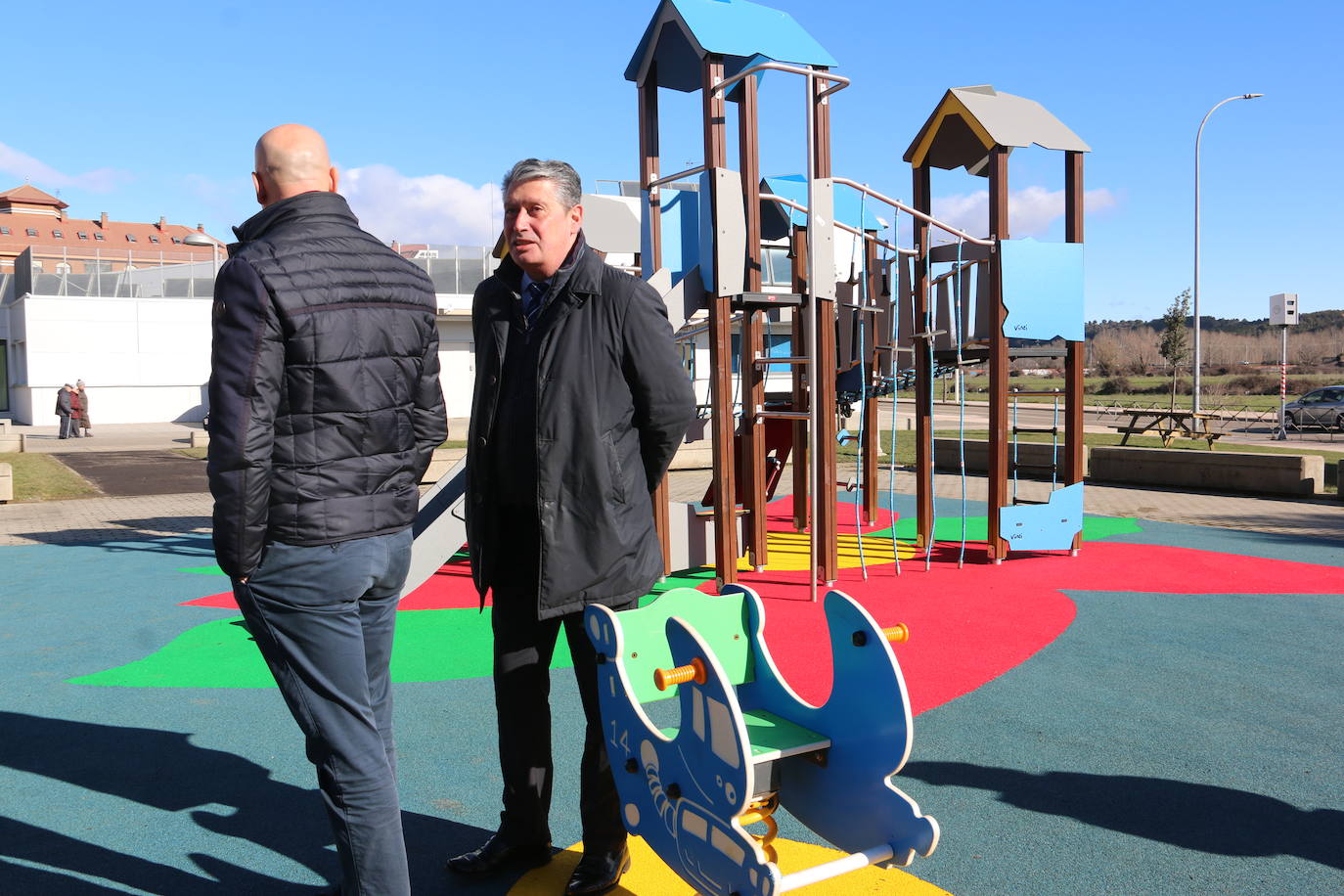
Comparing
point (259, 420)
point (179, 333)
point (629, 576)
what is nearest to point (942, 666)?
point (629, 576)

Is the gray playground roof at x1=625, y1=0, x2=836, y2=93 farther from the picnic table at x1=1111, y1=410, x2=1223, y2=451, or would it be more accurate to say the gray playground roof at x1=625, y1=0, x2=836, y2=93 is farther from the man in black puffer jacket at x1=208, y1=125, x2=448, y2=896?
the picnic table at x1=1111, y1=410, x2=1223, y2=451

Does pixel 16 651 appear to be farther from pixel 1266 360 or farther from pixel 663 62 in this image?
pixel 1266 360

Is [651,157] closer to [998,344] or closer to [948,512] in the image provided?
[998,344]

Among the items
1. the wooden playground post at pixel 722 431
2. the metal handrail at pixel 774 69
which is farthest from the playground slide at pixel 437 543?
the metal handrail at pixel 774 69

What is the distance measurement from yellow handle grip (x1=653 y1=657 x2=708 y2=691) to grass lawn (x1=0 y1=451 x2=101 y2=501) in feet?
46.4

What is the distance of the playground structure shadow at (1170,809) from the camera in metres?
3.19

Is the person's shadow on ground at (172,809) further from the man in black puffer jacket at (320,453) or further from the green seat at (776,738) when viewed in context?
the green seat at (776,738)

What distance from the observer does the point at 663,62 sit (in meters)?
8.00

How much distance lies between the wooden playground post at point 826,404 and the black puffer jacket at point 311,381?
4740 millimetres

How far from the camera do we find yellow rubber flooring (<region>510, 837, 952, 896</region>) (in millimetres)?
2912

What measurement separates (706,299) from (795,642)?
2.54 metres

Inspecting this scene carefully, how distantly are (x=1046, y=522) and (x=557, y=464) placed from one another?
650 cm

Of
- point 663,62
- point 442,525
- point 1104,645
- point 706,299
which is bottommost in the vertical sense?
point 1104,645

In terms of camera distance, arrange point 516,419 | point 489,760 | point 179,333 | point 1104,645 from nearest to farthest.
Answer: point 516,419 < point 489,760 < point 1104,645 < point 179,333
